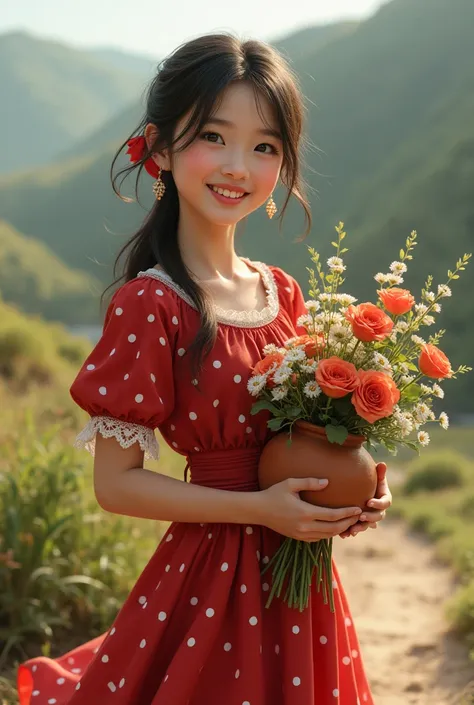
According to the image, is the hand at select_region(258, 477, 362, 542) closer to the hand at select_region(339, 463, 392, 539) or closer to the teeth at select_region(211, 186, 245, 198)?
the hand at select_region(339, 463, 392, 539)

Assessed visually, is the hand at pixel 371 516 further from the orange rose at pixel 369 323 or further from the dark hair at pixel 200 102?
the dark hair at pixel 200 102

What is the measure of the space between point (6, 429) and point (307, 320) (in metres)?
3.21

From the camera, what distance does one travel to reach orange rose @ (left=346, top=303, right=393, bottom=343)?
1.84 metres

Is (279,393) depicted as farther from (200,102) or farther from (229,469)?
(200,102)

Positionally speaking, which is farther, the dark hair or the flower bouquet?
the dark hair

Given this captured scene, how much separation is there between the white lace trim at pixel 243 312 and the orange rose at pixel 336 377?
352 mm

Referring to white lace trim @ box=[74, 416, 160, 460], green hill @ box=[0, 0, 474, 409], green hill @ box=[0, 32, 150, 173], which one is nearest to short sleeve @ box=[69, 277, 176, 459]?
white lace trim @ box=[74, 416, 160, 460]

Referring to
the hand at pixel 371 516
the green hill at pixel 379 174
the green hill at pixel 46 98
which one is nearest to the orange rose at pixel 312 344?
the hand at pixel 371 516

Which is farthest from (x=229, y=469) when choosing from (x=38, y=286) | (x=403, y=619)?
(x=38, y=286)

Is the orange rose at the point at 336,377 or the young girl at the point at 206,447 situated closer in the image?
the orange rose at the point at 336,377

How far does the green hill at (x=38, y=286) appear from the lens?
40656 millimetres

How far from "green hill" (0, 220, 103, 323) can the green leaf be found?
39342 millimetres

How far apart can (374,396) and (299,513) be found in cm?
30

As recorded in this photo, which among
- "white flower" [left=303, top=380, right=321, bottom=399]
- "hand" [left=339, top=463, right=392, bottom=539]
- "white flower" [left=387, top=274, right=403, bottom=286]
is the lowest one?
"hand" [left=339, top=463, right=392, bottom=539]
